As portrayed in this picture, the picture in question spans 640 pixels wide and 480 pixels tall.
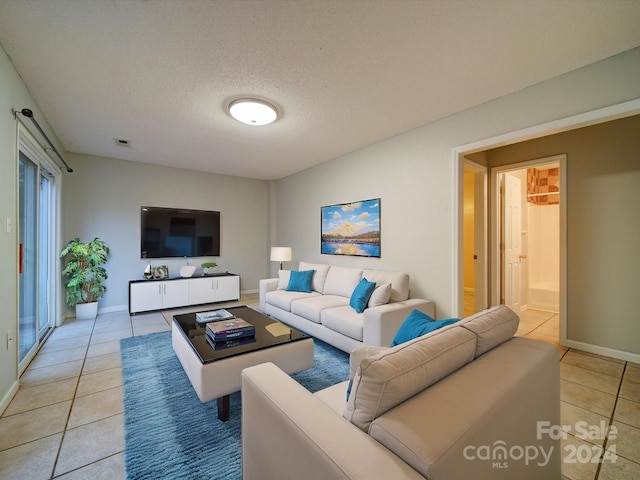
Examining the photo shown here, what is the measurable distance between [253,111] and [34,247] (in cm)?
290

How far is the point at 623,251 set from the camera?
2832 mm

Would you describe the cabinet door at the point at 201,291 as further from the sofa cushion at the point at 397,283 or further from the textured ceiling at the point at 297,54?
the sofa cushion at the point at 397,283

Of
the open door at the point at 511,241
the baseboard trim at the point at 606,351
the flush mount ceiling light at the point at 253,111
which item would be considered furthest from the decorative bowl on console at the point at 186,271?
the baseboard trim at the point at 606,351

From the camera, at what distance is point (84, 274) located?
161 inches

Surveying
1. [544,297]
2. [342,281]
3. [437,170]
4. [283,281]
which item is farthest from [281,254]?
[544,297]

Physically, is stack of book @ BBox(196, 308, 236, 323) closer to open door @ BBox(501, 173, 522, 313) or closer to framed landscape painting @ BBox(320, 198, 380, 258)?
framed landscape painting @ BBox(320, 198, 380, 258)

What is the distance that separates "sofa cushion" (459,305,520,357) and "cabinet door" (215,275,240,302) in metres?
4.59

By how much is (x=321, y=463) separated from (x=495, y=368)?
76 centimetres

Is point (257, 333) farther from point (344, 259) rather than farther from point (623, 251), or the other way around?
point (623, 251)

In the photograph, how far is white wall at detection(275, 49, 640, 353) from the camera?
2133 millimetres

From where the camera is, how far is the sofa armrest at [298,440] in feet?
2.34

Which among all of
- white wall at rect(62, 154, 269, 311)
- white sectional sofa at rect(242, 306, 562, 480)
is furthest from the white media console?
white sectional sofa at rect(242, 306, 562, 480)

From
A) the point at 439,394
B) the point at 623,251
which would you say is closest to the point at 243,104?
the point at 439,394

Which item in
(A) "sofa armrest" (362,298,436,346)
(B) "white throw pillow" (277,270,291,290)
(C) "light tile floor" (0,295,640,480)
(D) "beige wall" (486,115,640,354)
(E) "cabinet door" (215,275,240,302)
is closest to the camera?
(C) "light tile floor" (0,295,640,480)
